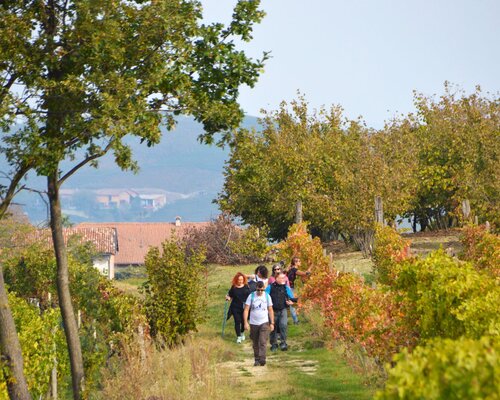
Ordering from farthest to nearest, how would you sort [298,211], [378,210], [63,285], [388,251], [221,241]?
1. [221,241]
2. [298,211]
3. [378,210]
4. [388,251]
5. [63,285]

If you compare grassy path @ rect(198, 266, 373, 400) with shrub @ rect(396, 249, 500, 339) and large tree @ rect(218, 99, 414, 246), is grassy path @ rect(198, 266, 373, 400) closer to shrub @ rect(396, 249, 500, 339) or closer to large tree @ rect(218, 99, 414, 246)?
shrub @ rect(396, 249, 500, 339)

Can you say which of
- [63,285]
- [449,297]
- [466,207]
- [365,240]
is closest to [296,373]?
[63,285]

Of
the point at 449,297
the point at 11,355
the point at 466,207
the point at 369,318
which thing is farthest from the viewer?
the point at 466,207

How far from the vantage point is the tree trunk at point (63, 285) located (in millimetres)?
17234

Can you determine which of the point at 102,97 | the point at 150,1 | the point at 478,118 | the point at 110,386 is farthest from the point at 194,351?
the point at 478,118

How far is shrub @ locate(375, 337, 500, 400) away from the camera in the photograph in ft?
18.7

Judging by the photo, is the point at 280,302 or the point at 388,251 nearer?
the point at 280,302

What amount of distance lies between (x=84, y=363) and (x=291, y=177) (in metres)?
33.7

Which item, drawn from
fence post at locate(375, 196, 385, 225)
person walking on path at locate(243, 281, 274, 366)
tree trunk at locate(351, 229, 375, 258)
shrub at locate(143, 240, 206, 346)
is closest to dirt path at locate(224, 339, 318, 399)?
person walking on path at locate(243, 281, 274, 366)

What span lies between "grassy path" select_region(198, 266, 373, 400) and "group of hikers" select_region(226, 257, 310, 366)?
0.34 metres

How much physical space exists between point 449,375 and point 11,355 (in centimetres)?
1072

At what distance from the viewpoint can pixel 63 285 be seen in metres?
17.4

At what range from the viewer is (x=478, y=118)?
188 feet

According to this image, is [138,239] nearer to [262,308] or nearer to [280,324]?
[280,324]
